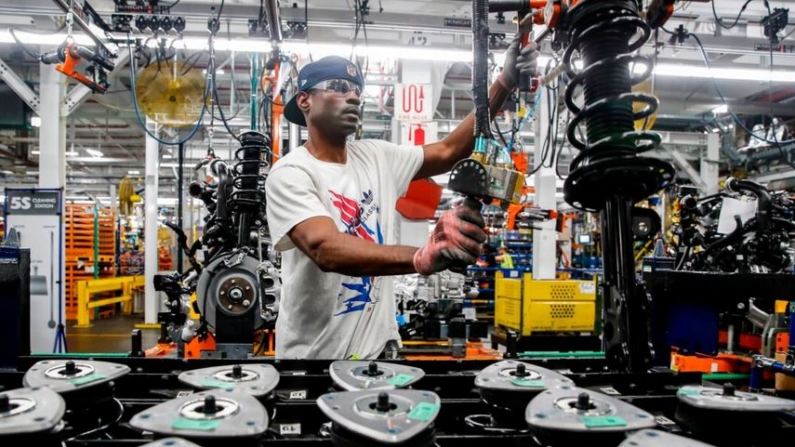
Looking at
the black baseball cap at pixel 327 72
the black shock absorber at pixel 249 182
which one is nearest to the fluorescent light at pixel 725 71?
the black shock absorber at pixel 249 182

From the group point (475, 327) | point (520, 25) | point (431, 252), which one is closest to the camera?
point (431, 252)

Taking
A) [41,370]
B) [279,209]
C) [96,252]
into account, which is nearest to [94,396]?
[41,370]

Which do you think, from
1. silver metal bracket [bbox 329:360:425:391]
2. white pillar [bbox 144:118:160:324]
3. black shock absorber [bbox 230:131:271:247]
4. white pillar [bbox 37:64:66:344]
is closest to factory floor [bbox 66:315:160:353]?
white pillar [bbox 144:118:160:324]

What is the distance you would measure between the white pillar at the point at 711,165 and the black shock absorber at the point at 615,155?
1128 cm

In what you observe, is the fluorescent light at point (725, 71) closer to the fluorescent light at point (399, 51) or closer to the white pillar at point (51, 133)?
the fluorescent light at point (399, 51)

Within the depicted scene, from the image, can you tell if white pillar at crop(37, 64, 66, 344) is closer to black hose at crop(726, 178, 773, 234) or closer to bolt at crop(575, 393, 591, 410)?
bolt at crop(575, 393, 591, 410)

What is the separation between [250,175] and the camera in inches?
142

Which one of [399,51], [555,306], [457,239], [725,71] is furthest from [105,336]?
[725,71]

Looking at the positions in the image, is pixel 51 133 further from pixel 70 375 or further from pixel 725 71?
pixel 725 71

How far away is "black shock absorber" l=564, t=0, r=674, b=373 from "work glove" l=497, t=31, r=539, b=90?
0.26 m

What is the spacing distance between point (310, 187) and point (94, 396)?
2.71ft

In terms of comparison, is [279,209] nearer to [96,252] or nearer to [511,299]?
[511,299]

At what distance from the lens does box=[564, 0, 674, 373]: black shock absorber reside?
3.27 ft

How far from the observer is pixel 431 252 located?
1.10 metres
